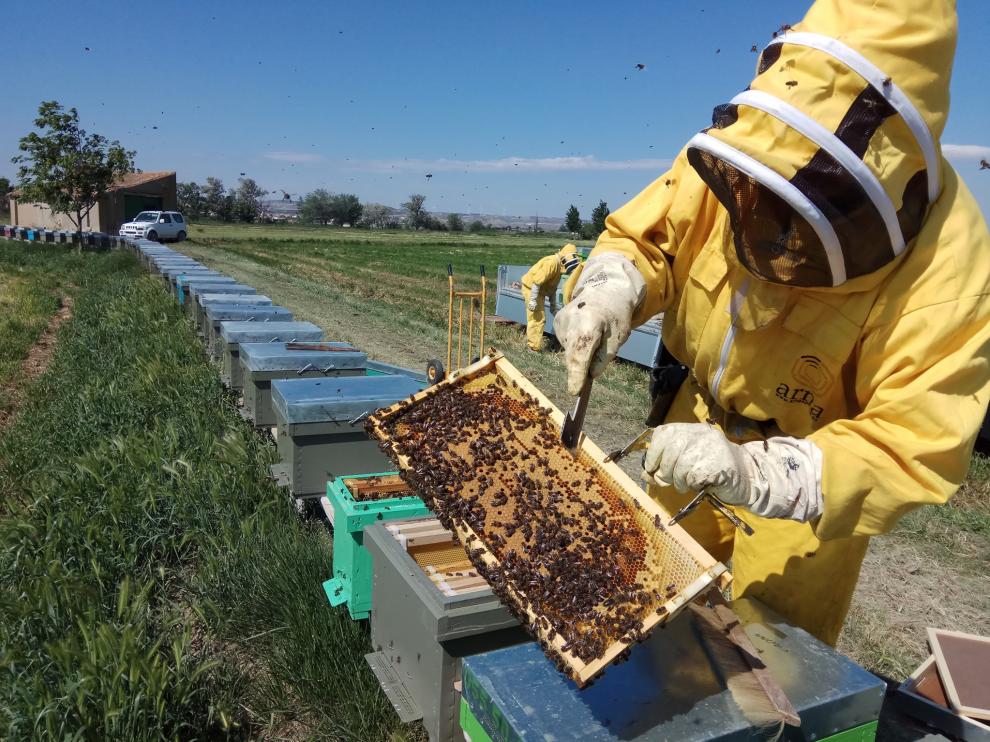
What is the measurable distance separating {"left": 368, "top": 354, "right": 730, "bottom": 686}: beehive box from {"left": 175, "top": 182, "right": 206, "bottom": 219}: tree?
68509 millimetres

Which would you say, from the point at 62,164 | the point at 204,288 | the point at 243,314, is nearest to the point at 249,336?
the point at 243,314

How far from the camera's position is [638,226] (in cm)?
249

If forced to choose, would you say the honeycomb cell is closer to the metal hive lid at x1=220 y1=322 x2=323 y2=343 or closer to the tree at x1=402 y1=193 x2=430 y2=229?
the metal hive lid at x1=220 y1=322 x2=323 y2=343

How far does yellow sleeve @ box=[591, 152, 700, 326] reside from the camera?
2.44 m

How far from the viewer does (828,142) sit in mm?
1682

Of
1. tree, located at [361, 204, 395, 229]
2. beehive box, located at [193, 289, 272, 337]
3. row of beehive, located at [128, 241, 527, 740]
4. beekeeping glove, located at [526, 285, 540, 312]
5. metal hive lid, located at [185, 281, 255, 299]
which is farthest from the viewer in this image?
tree, located at [361, 204, 395, 229]

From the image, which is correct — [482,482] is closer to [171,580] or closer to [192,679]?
[192,679]

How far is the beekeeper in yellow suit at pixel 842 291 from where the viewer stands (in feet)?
5.63

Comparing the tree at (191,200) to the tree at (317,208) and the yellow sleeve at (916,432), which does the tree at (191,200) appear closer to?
the tree at (317,208)

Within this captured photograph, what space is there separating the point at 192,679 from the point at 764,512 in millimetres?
2395

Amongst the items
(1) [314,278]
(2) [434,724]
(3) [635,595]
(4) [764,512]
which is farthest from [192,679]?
(1) [314,278]

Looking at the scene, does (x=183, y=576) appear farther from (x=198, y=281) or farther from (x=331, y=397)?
(x=198, y=281)

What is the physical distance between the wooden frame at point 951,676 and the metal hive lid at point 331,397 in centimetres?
286

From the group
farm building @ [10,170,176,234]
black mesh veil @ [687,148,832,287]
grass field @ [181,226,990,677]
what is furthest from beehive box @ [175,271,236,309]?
farm building @ [10,170,176,234]
